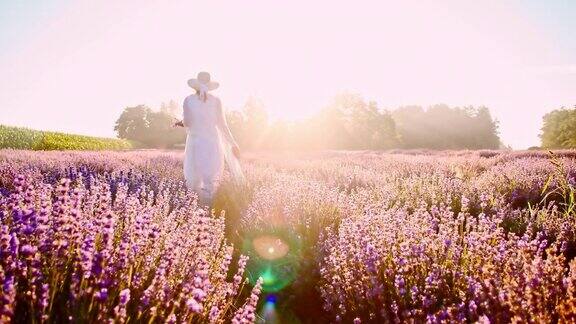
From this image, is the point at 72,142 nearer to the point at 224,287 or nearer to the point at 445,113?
the point at 224,287

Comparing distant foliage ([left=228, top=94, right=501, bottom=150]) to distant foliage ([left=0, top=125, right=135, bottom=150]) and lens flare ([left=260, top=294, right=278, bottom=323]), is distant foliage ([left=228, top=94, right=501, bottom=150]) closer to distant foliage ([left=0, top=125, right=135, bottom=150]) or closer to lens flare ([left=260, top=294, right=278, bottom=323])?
distant foliage ([left=0, top=125, right=135, bottom=150])

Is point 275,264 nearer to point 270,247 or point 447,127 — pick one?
point 270,247

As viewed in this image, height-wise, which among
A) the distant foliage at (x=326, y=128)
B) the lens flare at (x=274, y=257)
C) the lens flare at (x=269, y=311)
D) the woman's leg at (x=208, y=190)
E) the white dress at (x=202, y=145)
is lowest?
the lens flare at (x=269, y=311)

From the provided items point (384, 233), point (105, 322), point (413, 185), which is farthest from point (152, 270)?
Result: point (413, 185)

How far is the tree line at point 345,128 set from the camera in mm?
47750

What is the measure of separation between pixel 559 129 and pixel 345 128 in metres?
31.4

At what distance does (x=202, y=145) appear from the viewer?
238 inches

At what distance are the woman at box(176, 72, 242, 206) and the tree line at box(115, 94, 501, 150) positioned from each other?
1388 inches

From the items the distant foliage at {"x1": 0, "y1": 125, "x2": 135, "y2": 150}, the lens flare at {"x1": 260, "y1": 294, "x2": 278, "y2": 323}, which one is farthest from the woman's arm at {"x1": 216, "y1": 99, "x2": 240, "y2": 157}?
the distant foliage at {"x1": 0, "y1": 125, "x2": 135, "y2": 150}

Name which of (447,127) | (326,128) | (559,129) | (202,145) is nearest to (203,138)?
(202,145)

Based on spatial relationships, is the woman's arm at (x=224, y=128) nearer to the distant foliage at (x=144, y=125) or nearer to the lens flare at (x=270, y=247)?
the lens flare at (x=270, y=247)

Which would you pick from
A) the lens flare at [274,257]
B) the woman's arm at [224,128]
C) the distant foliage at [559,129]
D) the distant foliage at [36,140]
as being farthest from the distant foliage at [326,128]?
the lens flare at [274,257]

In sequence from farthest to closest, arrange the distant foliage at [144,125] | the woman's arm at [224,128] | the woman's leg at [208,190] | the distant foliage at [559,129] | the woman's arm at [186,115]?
the distant foliage at [144,125] < the distant foliage at [559,129] < the woman's arm at [224,128] < the woman's arm at [186,115] < the woman's leg at [208,190]

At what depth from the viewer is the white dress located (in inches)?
237
